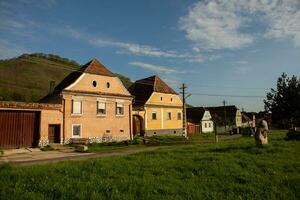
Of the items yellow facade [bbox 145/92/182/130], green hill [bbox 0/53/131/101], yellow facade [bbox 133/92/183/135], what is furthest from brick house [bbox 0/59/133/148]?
green hill [bbox 0/53/131/101]

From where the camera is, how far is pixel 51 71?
93.3m

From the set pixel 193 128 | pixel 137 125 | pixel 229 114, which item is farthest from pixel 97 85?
pixel 229 114

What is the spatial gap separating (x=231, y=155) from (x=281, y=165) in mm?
2752

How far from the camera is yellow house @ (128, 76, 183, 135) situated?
1578 inches

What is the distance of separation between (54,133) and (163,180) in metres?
20.8

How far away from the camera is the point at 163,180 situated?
30.6 ft

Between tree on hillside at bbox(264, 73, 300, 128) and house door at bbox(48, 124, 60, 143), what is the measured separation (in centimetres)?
3347

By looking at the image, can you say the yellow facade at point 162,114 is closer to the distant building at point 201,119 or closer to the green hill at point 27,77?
the distant building at point 201,119

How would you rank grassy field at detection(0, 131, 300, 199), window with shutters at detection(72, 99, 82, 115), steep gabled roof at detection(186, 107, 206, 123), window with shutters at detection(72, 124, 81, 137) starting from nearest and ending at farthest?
grassy field at detection(0, 131, 300, 199), window with shutters at detection(72, 124, 81, 137), window with shutters at detection(72, 99, 82, 115), steep gabled roof at detection(186, 107, 206, 123)

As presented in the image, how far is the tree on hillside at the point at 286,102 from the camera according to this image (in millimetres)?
44906

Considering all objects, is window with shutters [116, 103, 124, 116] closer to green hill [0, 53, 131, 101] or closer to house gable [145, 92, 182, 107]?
house gable [145, 92, 182, 107]

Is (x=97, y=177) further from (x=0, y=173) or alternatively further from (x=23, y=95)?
(x=23, y=95)

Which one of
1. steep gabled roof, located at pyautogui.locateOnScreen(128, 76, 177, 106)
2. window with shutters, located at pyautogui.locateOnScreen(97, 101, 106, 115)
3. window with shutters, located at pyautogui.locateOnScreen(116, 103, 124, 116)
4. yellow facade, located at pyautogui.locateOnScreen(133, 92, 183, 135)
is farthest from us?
steep gabled roof, located at pyautogui.locateOnScreen(128, 76, 177, 106)

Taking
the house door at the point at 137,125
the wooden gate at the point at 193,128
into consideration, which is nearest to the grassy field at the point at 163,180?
the house door at the point at 137,125
